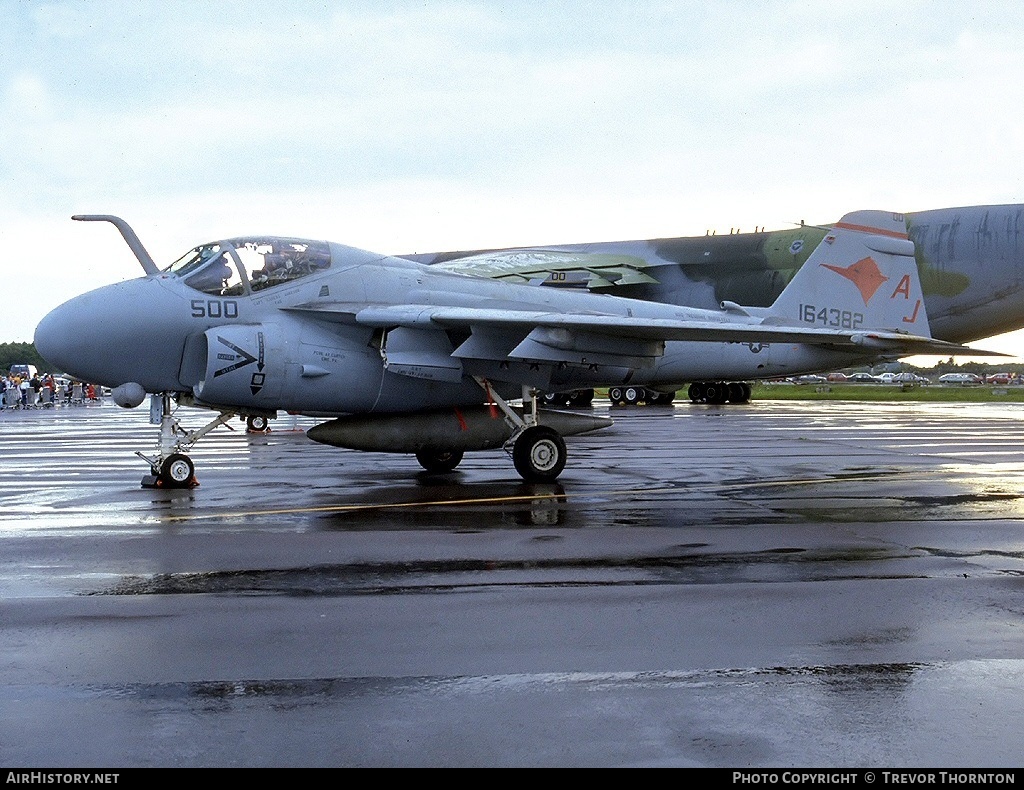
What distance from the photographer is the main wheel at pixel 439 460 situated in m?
15.4

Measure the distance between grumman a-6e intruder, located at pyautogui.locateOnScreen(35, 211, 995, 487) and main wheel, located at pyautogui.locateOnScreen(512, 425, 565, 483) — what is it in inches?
0.7

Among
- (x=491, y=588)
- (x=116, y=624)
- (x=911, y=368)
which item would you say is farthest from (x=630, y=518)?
(x=911, y=368)

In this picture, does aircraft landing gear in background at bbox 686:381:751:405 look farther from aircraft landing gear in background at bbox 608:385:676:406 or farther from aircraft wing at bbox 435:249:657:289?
aircraft wing at bbox 435:249:657:289

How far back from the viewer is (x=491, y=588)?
6.94 m

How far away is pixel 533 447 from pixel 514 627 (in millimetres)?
8078

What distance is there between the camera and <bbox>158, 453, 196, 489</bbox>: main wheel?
43.0ft

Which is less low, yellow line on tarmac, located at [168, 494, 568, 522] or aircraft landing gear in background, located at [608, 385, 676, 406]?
yellow line on tarmac, located at [168, 494, 568, 522]

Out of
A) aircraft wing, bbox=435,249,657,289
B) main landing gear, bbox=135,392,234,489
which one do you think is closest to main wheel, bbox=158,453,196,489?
main landing gear, bbox=135,392,234,489

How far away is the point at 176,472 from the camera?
13.1m

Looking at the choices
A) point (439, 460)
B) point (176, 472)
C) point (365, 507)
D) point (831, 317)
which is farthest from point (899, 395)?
point (365, 507)

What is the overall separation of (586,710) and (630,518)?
228 inches

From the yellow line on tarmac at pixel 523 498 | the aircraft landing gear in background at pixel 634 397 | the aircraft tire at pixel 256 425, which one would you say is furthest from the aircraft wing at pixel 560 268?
the yellow line on tarmac at pixel 523 498

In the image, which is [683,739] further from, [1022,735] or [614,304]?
[614,304]

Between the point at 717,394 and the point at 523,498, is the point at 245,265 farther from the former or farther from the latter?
the point at 717,394
